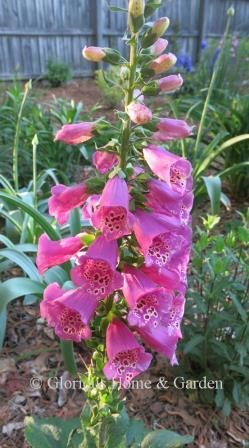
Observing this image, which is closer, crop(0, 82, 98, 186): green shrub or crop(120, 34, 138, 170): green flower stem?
crop(120, 34, 138, 170): green flower stem

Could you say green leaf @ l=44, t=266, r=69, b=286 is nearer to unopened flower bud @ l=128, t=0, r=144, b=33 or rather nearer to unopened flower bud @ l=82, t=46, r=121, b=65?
unopened flower bud @ l=82, t=46, r=121, b=65

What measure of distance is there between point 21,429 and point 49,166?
2.42 m

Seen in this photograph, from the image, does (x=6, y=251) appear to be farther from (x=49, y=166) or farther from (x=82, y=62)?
(x=82, y=62)

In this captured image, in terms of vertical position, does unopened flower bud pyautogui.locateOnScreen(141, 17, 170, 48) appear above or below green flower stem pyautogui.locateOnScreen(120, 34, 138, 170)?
above

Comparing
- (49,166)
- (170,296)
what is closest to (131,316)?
(170,296)

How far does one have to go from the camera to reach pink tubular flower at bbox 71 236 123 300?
0.92 meters

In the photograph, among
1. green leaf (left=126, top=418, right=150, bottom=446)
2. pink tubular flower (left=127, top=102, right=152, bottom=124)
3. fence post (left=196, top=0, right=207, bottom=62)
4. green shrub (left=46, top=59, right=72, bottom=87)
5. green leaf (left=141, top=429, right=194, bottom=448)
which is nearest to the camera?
pink tubular flower (left=127, top=102, right=152, bottom=124)

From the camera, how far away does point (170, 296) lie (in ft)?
3.17

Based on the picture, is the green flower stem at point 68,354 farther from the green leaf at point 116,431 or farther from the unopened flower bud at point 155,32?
the unopened flower bud at point 155,32

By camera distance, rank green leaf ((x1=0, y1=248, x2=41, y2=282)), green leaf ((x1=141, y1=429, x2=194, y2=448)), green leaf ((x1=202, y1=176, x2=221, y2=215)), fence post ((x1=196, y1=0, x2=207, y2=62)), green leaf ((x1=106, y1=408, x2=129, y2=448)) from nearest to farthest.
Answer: green leaf ((x1=106, y1=408, x2=129, y2=448)) < green leaf ((x1=141, y1=429, x2=194, y2=448)) < green leaf ((x1=0, y1=248, x2=41, y2=282)) < green leaf ((x1=202, y1=176, x2=221, y2=215)) < fence post ((x1=196, y1=0, x2=207, y2=62))

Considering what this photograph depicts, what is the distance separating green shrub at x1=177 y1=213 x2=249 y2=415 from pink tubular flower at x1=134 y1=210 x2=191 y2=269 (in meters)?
0.63

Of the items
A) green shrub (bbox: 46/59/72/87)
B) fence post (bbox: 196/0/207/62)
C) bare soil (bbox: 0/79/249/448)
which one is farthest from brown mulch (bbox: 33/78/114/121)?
bare soil (bbox: 0/79/249/448)

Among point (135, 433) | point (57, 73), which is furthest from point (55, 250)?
point (57, 73)

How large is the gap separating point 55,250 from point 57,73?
792cm
